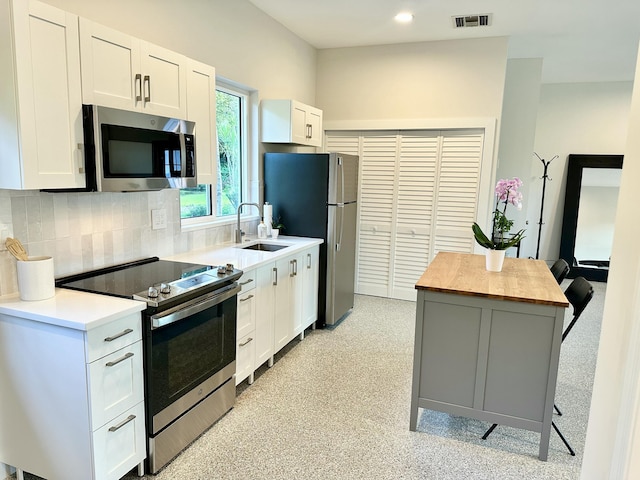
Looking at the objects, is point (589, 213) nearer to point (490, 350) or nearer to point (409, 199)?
point (409, 199)

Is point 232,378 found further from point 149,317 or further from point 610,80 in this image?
point 610,80

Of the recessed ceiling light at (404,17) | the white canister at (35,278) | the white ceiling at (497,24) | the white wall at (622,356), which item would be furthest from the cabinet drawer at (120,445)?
the recessed ceiling light at (404,17)

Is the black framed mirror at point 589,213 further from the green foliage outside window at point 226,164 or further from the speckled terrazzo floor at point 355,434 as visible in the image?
the green foliage outside window at point 226,164

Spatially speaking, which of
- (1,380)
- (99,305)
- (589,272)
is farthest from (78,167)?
(589,272)

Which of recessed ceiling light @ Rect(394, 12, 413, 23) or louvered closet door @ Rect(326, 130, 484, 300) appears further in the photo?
louvered closet door @ Rect(326, 130, 484, 300)

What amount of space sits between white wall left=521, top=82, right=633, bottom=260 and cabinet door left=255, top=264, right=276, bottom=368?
5.27 meters

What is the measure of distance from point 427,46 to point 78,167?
3.92 meters

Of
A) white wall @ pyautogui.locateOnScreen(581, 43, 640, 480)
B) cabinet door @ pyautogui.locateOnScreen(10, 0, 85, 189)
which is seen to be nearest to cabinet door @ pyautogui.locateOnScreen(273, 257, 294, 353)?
cabinet door @ pyautogui.locateOnScreen(10, 0, 85, 189)

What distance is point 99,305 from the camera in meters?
1.86

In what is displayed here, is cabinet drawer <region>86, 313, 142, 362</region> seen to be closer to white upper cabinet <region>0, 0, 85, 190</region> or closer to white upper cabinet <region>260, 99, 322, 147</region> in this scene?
white upper cabinet <region>0, 0, 85, 190</region>

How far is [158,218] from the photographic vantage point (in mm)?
2811

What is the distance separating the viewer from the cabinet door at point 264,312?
2.99 meters

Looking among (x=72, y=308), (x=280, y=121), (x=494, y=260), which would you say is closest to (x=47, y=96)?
(x=72, y=308)

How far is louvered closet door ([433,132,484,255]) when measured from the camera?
461 cm
